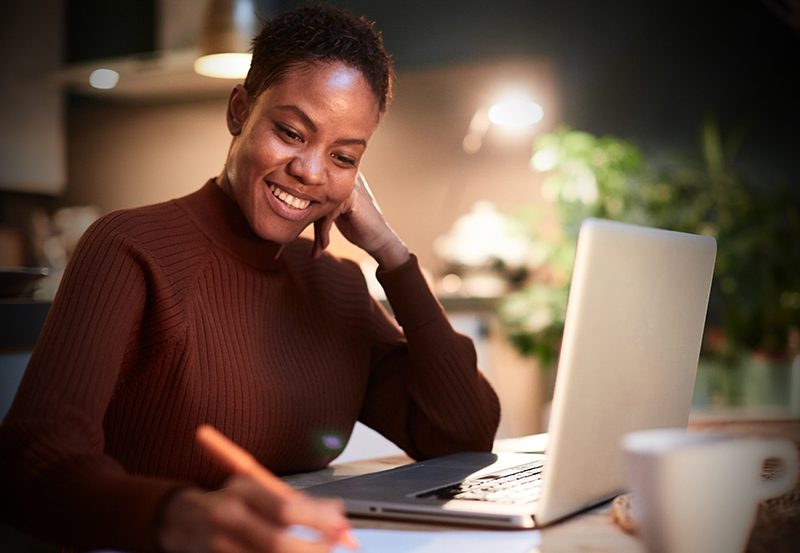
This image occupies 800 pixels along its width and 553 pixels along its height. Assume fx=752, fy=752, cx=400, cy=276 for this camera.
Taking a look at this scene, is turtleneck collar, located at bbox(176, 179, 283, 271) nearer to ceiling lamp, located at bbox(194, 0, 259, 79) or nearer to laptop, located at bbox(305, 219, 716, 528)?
laptop, located at bbox(305, 219, 716, 528)

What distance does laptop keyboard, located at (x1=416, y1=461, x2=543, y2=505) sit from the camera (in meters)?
0.70

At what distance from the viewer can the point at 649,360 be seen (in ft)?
2.24

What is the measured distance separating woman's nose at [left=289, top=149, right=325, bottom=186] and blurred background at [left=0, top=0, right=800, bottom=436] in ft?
6.97

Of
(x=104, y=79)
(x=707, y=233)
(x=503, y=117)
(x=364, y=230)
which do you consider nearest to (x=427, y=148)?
(x=503, y=117)

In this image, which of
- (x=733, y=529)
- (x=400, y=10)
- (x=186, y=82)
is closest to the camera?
(x=733, y=529)

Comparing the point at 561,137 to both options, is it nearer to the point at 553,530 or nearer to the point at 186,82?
the point at 186,82

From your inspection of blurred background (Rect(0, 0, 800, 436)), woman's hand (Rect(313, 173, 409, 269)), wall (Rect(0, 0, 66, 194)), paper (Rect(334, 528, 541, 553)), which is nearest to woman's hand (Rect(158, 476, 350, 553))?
paper (Rect(334, 528, 541, 553))

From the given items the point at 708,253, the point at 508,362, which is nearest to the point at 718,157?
the point at 508,362

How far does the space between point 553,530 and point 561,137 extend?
2885 millimetres

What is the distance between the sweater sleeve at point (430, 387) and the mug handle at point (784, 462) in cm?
64

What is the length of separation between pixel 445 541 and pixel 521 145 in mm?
3429

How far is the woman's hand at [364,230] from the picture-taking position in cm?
115

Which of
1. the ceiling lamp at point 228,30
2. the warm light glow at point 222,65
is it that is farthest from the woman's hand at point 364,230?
the warm light glow at point 222,65

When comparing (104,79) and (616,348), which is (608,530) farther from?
(104,79)
